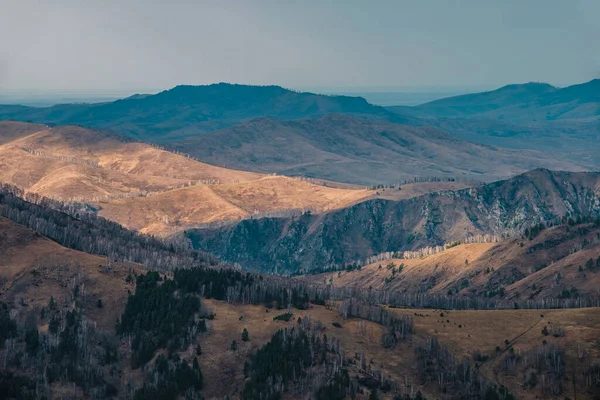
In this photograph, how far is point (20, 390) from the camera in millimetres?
199875
